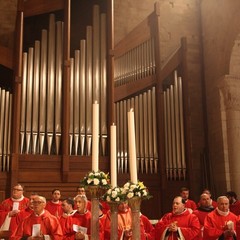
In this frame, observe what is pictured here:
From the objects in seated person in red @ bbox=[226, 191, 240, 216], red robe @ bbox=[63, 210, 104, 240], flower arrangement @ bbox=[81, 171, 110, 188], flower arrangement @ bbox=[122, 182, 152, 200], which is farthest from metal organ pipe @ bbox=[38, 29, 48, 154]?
flower arrangement @ bbox=[122, 182, 152, 200]

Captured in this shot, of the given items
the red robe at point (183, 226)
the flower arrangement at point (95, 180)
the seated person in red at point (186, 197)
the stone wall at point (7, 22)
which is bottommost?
the red robe at point (183, 226)

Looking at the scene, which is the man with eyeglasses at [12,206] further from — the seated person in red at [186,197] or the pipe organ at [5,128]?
the seated person in red at [186,197]

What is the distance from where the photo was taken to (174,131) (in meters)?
10.7

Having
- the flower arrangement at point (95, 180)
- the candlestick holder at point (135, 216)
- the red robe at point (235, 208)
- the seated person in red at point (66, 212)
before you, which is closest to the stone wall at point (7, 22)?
the seated person in red at point (66, 212)

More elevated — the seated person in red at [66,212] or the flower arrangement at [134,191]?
the flower arrangement at [134,191]

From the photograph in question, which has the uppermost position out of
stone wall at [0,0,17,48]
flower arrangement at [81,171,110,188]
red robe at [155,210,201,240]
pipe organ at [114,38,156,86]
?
A: stone wall at [0,0,17,48]

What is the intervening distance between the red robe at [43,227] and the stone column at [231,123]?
603cm

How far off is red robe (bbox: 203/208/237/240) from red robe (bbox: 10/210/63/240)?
2253mm

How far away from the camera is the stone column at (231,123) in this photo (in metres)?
10.7

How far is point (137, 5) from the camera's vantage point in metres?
12.7

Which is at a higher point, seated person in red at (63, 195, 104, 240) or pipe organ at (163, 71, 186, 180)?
pipe organ at (163, 71, 186, 180)

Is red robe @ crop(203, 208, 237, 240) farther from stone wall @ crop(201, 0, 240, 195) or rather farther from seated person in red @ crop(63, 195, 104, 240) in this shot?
stone wall @ crop(201, 0, 240, 195)

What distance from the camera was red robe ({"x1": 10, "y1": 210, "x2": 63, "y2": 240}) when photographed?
19.0ft

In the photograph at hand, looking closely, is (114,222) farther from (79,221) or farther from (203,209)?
(203,209)
